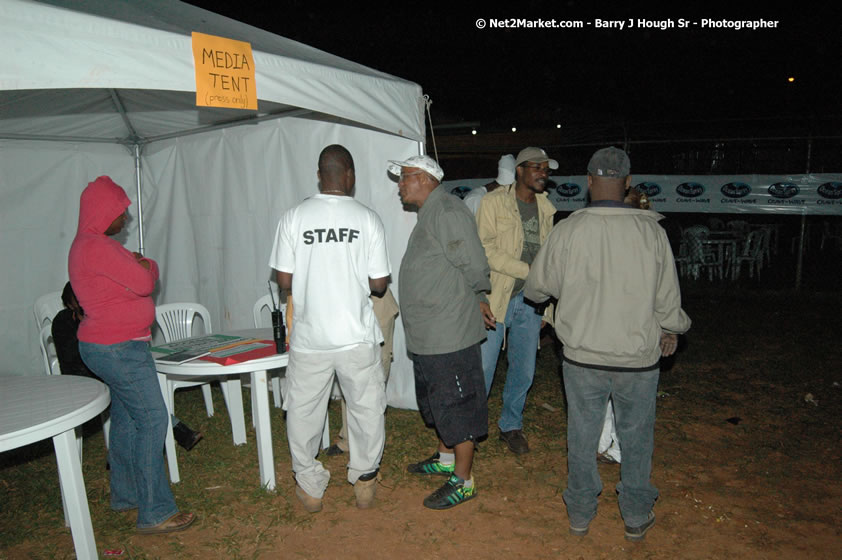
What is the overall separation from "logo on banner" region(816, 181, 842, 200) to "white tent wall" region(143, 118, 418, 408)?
27.7ft

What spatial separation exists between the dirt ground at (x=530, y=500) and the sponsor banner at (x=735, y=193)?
5523 millimetres

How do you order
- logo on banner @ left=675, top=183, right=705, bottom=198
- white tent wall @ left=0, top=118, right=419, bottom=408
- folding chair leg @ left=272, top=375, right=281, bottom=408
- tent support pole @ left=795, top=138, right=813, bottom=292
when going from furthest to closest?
logo on banner @ left=675, top=183, right=705, bottom=198 < tent support pole @ left=795, top=138, right=813, bottom=292 < folding chair leg @ left=272, top=375, right=281, bottom=408 < white tent wall @ left=0, top=118, right=419, bottom=408

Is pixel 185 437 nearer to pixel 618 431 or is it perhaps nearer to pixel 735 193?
pixel 618 431

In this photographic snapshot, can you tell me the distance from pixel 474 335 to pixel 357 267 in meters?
0.78

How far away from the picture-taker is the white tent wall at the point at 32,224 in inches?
199

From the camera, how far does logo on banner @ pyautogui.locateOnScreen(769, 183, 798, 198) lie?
9672mm

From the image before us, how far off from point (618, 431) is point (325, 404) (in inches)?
60.7

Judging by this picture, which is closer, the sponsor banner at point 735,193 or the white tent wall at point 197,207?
the white tent wall at point 197,207

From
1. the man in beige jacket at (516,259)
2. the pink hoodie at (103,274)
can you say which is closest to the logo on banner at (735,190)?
the man in beige jacket at (516,259)

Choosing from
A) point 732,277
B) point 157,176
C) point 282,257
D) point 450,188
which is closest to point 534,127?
point 450,188

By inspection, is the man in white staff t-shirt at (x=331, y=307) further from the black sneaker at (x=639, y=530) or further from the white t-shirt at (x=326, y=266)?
the black sneaker at (x=639, y=530)

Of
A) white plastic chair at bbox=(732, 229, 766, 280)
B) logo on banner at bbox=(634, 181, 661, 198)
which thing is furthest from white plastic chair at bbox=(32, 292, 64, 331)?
white plastic chair at bbox=(732, 229, 766, 280)

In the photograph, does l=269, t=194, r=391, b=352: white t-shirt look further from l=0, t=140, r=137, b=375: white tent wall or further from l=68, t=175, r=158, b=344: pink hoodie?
l=0, t=140, r=137, b=375: white tent wall

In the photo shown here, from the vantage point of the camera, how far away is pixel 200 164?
5.54 m
